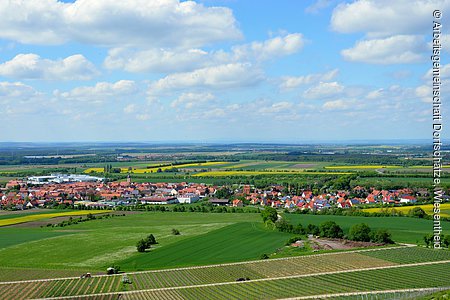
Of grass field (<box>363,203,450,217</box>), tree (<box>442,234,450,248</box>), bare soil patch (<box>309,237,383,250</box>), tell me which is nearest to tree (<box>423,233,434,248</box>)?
tree (<box>442,234,450,248</box>)

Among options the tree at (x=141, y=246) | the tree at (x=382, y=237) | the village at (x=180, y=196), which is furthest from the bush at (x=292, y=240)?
the village at (x=180, y=196)

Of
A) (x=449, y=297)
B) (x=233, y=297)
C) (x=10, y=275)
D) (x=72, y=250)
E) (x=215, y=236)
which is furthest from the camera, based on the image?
(x=215, y=236)

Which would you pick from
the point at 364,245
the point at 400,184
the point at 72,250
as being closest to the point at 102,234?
the point at 72,250

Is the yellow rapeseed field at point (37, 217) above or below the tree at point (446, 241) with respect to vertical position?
below

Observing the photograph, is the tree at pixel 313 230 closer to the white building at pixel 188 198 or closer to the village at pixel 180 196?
the village at pixel 180 196

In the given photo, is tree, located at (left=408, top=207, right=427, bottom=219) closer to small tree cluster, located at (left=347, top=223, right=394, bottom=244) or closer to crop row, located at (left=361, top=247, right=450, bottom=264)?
small tree cluster, located at (left=347, top=223, right=394, bottom=244)

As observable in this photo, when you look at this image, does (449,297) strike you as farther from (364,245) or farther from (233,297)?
(364,245)

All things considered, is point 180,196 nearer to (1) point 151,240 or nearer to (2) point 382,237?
(1) point 151,240

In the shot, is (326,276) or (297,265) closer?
(326,276)
